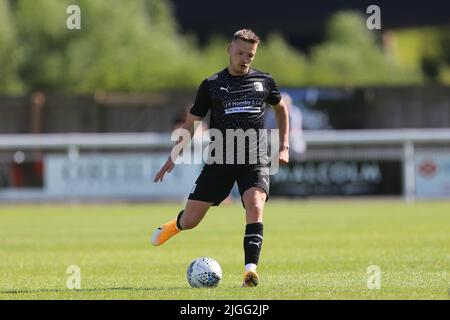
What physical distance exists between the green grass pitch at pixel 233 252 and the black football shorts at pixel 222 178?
33.8 inches

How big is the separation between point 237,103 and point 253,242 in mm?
1359

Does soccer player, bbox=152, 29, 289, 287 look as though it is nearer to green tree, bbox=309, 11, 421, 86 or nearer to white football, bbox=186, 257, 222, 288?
white football, bbox=186, 257, 222, 288

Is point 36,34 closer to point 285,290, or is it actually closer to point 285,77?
point 285,77

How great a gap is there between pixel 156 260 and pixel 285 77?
33.6 meters

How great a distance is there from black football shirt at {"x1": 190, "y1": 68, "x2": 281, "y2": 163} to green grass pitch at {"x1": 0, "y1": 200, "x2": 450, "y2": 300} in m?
1.48

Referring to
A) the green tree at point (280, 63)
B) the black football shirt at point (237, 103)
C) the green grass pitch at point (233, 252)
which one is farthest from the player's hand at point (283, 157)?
the green tree at point (280, 63)

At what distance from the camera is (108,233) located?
62.7ft

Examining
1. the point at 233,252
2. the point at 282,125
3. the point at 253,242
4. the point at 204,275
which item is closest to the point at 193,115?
the point at 282,125

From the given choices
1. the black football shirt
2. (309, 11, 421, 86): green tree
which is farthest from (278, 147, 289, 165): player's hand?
(309, 11, 421, 86): green tree

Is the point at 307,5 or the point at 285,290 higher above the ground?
the point at 307,5

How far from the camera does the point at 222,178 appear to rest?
1096cm

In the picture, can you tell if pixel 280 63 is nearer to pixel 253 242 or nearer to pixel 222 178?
pixel 222 178

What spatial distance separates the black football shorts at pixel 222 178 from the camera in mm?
10891
